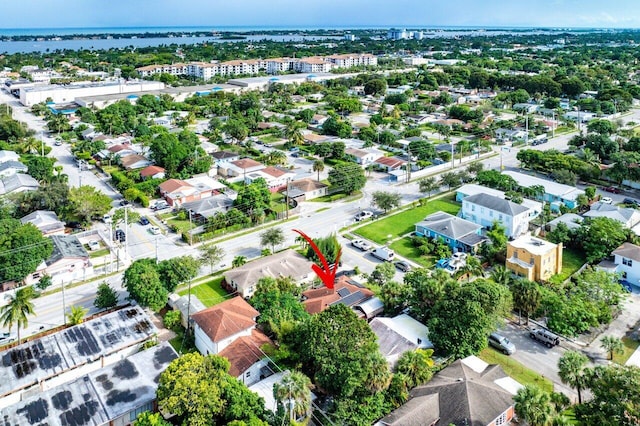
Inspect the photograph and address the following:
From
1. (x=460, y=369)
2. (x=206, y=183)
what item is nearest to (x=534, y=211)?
(x=460, y=369)

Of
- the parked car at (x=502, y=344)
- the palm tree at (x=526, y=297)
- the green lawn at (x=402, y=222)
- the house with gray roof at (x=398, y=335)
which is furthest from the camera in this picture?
the green lawn at (x=402, y=222)

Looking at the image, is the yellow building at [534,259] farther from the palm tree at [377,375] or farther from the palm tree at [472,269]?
the palm tree at [377,375]

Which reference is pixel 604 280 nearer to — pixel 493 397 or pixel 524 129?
pixel 493 397

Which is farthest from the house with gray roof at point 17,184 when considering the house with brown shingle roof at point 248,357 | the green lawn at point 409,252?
the green lawn at point 409,252

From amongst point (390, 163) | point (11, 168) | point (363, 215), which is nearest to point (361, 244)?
point (363, 215)

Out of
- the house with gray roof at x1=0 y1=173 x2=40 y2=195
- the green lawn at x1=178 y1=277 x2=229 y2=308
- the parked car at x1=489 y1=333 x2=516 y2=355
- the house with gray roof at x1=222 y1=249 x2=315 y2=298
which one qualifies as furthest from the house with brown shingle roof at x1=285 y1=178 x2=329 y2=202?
the parked car at x1=489 y1=333 x2=516 y2=355
